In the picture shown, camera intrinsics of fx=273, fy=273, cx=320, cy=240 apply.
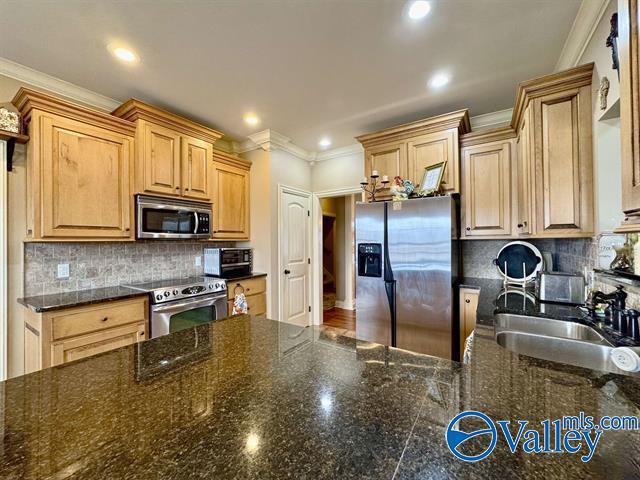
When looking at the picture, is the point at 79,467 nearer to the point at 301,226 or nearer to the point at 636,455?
the point at 636,455

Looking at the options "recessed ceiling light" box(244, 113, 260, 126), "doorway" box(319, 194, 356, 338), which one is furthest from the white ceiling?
"doorway" box(319, 194, 356, 338)

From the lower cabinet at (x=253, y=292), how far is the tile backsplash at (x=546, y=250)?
2354mm

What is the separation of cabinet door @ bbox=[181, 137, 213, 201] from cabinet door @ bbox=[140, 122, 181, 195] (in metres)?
0.07

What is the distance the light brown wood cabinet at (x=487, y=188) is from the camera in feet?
8.30

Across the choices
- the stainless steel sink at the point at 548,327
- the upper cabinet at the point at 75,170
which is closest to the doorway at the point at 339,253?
the upper cabinet at the point at 75,170

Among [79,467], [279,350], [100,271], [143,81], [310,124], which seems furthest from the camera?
[310,124]

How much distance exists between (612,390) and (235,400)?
963 mm

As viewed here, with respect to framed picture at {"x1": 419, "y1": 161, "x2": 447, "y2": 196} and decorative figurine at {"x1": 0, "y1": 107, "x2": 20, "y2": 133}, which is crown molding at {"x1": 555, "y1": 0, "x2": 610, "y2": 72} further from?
decorative figurine at {"x1": 0, "y1": 107, "x2": 20, "y2": 133}

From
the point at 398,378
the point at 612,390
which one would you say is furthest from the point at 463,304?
the point at 398,378

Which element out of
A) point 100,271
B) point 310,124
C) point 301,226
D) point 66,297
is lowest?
point 66,297

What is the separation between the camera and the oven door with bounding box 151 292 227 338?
7.60 feet

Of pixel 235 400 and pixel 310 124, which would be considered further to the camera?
pixel 310 124

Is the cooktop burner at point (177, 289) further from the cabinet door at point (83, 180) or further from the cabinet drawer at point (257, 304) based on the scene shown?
the cabinet door at point (83, 180)

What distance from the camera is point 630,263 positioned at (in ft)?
4.24
